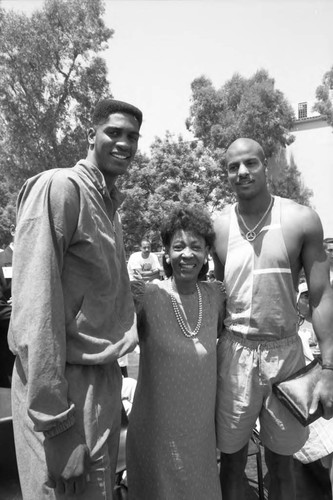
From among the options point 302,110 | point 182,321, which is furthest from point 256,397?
point 302,110

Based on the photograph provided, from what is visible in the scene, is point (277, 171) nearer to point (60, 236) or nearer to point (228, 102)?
point (228, 102)

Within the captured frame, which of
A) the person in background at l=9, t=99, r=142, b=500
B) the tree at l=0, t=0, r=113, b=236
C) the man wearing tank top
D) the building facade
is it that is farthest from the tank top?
the building facade

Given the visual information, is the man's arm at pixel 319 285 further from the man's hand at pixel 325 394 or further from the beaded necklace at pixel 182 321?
the beaded necklace at pixel 182 321

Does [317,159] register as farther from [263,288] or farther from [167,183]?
[263,288]

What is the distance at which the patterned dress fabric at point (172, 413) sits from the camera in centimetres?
221

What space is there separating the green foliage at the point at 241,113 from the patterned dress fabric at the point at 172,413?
71.8ft

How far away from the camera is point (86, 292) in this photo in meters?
1.65

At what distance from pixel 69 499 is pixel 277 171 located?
2811 cm

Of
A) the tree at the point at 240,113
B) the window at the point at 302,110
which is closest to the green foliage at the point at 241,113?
the tree at the point at 240,113

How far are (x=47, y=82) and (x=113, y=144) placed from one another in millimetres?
17514

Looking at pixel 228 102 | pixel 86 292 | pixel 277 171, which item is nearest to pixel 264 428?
pixel 86 292

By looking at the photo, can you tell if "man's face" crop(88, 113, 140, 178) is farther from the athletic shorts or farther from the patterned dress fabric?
the athletic shorts

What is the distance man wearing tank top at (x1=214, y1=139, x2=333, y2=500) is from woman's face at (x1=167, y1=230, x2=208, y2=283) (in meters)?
0.18

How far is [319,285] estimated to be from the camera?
2.41 meters
